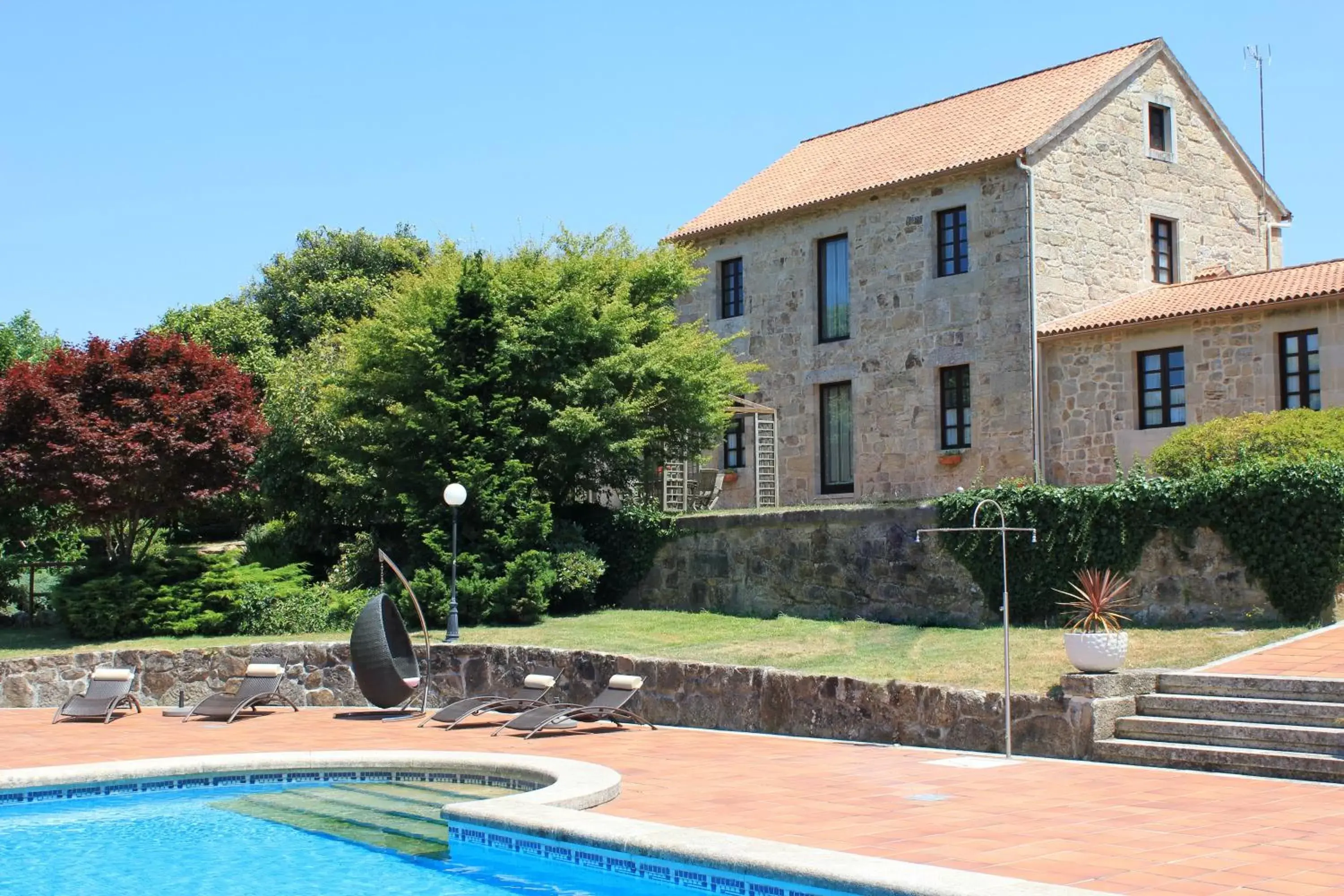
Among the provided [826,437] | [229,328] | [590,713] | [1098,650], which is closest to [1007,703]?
[1098,650]

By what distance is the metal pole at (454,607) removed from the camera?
60.1ft

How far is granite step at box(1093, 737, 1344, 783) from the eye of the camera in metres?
10.0

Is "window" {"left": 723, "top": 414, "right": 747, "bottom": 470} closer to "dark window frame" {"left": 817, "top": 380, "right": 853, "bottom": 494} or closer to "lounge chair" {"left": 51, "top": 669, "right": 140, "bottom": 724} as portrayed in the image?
"dark window frame" {"left": 817, "top": 380, "right": 853, "bottom": 494}

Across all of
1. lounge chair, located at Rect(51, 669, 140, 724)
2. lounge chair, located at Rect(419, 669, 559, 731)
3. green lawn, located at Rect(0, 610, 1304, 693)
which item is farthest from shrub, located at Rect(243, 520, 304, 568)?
lounge chair, located at Rect(419, 669, 559, 731)

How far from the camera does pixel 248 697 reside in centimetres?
1645

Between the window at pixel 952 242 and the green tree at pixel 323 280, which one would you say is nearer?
the window at pixel 952 242

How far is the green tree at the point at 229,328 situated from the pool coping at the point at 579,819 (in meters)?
23.4

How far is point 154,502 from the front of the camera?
20219 mm

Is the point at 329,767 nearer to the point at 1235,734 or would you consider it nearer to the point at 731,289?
the point at 1235,734

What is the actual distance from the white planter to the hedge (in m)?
3.87

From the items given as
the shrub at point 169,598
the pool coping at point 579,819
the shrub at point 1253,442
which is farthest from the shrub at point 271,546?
the shrub at point 1253,442

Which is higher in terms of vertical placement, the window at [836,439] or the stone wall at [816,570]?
the window at [836,439]

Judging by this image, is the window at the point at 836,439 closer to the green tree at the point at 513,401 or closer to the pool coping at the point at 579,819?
the green tree at the point at 513,401

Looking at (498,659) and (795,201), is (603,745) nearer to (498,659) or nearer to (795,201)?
(498,659)
